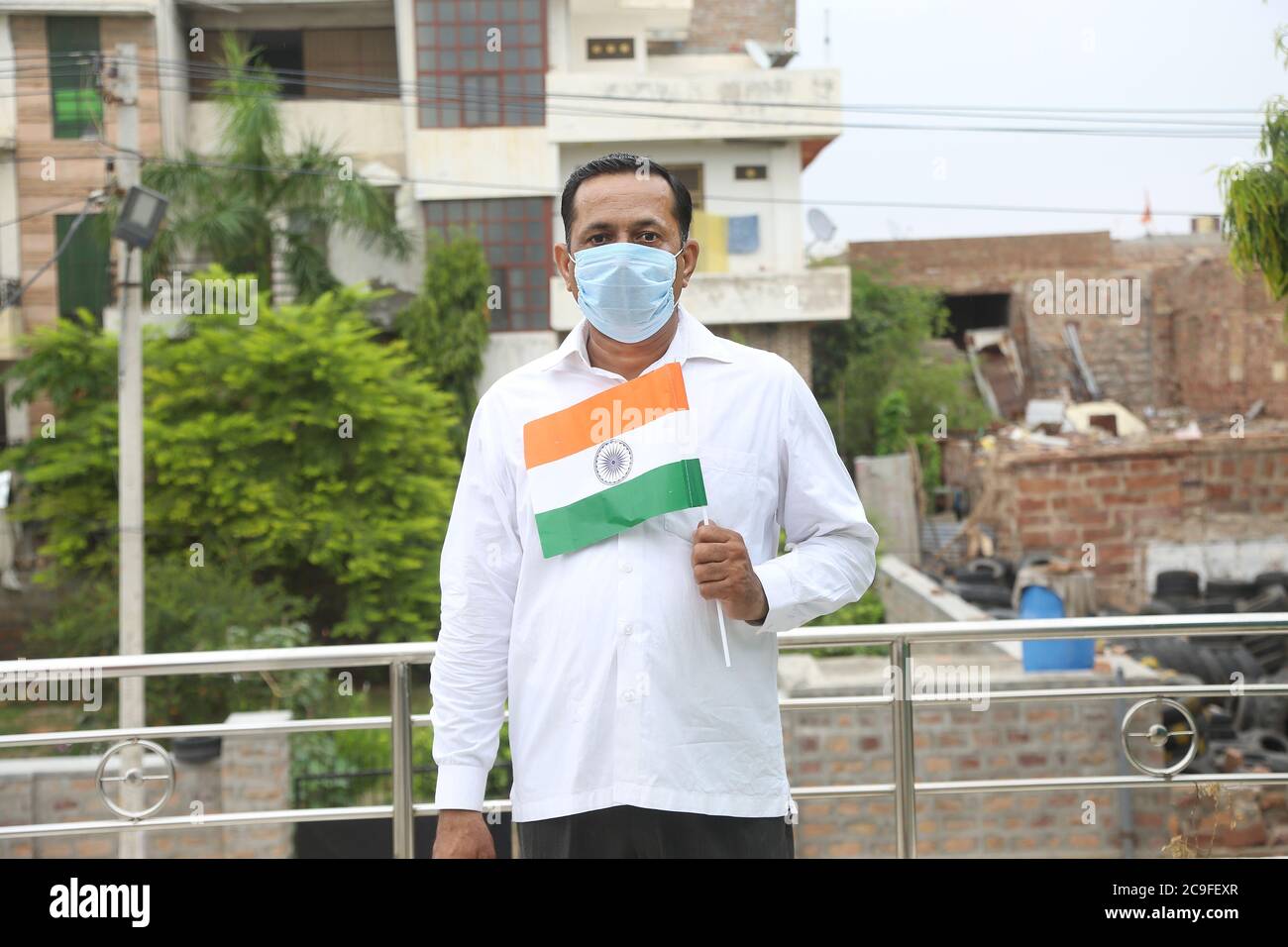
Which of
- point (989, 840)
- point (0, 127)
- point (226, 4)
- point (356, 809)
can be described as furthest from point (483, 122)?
point (356, 809)

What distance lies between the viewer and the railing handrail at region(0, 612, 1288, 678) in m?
2.79

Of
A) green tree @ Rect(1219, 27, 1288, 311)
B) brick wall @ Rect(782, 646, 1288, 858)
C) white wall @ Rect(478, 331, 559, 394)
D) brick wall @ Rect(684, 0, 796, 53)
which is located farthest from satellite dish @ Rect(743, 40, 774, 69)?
green tree @ Rect(1219, 27, 1288, 311)

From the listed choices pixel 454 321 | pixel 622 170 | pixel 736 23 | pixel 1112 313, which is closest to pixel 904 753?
pixel 622 170

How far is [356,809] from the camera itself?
307 cm

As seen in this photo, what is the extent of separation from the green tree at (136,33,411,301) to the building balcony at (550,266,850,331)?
3.20 m

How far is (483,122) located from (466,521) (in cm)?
1803

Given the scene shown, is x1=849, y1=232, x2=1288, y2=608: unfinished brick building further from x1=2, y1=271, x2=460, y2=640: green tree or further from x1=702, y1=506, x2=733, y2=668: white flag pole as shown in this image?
x1=702, y1=506, x2=733, y2=668: white flag pole

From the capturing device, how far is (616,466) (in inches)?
74.0

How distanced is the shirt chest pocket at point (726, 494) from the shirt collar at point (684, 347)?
155mm

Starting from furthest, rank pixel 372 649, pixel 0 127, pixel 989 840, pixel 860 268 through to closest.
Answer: pixel 860 268 → pixel 0 127 → pixel 989 840 → pixel 372 649

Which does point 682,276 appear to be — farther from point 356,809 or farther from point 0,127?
point 0,127

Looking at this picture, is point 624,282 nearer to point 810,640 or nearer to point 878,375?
point 810,640

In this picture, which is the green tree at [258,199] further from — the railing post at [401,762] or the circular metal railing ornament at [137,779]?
the railing post at [401,762]

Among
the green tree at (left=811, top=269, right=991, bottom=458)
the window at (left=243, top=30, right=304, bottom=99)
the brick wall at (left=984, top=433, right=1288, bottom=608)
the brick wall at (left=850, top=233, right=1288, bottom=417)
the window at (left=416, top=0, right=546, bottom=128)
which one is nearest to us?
the brick wall at (left=984, top=433, right=1288, bottom=608)
